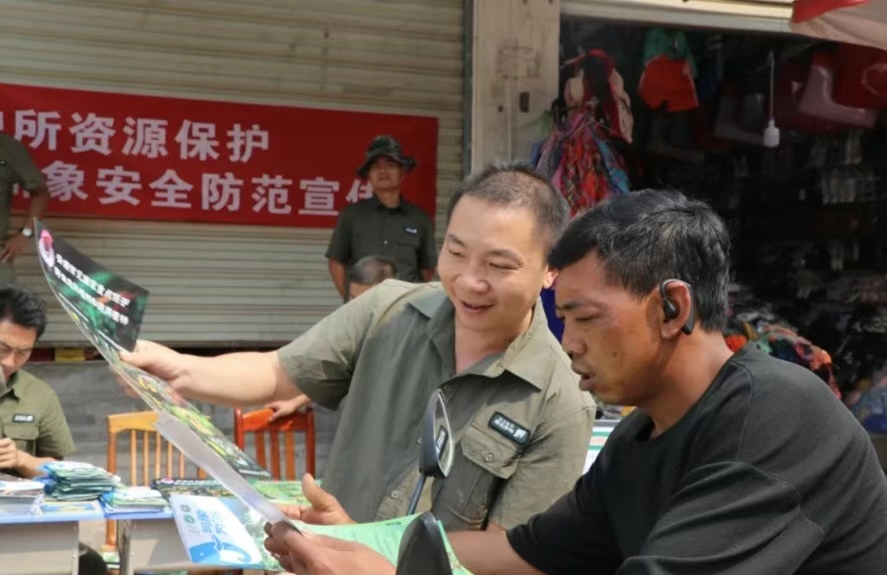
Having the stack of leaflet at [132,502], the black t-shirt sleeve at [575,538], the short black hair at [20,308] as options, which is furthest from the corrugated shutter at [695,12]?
the black t-shirt sleeve at [575,538]

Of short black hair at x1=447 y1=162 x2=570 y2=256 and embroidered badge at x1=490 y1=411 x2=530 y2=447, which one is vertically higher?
short black hair at x1=447 y1=162 x2=570 y2=256

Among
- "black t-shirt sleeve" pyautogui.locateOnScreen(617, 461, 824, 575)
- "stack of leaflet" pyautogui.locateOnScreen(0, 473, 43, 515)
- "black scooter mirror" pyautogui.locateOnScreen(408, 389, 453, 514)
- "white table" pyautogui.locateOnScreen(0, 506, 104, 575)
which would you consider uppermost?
"black scooter mirror" pyautogui.locateOnScreen(408, 389, 453, 514)

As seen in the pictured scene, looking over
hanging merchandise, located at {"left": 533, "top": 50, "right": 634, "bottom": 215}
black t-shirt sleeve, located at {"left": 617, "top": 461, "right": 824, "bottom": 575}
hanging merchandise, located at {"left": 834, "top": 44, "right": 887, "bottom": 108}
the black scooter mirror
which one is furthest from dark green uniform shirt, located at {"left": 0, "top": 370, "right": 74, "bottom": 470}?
hanging merchandise, located at {"left": 834, "top": 44, "right": 887, "bottom": 108}

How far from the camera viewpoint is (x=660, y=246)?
5.80ft

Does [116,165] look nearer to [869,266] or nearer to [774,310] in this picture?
[774,310]

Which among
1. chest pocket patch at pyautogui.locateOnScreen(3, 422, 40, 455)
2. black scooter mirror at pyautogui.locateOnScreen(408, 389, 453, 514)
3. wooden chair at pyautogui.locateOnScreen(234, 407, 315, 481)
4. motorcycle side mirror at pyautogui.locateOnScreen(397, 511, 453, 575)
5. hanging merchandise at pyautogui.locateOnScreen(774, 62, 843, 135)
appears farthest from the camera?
hanging merchandise at pyautogui.locateOnScreen(774, 62, 843, 135)

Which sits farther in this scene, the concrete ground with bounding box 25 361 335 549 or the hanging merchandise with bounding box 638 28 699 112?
the hanging merchandise with bounding box 638 28 699 112

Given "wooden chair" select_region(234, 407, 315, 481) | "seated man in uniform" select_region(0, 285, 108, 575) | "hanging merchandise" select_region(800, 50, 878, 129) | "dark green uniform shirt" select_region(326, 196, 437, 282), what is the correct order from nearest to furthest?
"seated man in uniform" select_region(0, 285, 108, 575) → "wooden chair" select_region(234, 407, 315, 481) → "dark green uniform shirt" select_region(326, 196, 437, 282) → "hanging merchandise" select_region(800, 50, 878, 129)

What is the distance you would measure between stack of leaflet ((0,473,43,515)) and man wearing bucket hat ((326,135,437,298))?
10.3 feet

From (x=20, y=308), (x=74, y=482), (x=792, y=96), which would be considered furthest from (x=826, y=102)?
(x=74, y=482)

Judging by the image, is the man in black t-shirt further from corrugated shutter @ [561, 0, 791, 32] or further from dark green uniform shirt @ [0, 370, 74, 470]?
corrugated shutter @ [561, 0, 791, 32]

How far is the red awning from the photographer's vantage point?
550 cm

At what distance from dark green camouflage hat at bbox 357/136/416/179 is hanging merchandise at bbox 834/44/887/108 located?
306cm

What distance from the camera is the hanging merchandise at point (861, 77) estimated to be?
7711 mm
